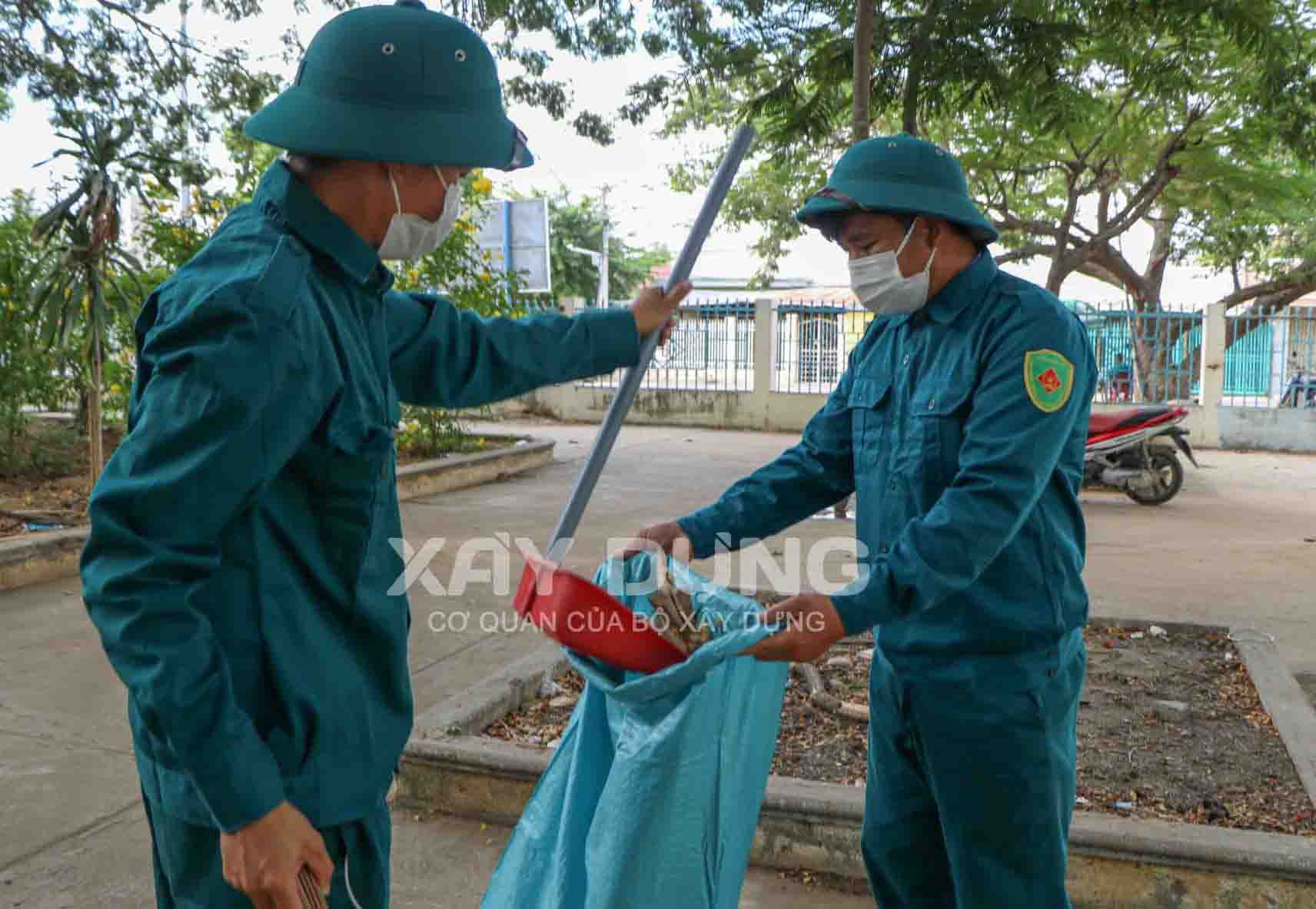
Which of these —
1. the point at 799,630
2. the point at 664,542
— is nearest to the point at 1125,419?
the point at 664,542

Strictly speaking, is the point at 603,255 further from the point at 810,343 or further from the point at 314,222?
the point at 314,222

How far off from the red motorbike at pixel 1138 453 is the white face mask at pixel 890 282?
7.41 meters

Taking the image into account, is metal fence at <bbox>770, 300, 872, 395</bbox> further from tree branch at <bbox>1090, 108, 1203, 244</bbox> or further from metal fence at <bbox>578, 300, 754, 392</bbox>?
tree branch at <bbox>1090, 108, 1203, 244</bbox>

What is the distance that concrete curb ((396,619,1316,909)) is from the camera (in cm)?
277

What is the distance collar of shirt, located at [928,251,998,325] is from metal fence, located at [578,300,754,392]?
13.6 m

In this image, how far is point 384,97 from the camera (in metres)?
1.43

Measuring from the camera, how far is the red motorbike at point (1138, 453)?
9.09 m

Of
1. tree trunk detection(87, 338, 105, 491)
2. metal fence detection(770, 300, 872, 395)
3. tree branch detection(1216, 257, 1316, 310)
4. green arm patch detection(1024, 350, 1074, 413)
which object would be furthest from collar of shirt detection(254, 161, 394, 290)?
tree branch detection(1216, 257, 1316, 310)

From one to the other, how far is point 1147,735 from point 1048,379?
96.3 inches

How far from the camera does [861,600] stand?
1.89m

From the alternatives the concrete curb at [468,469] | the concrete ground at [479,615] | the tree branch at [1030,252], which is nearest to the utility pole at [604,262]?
the tree branch at [1030,252]

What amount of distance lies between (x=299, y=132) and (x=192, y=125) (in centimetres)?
975

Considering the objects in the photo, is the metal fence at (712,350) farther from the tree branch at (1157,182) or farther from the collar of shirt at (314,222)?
the collar of shirt at (314,222)

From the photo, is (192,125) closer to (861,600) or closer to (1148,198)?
(1148,198)
